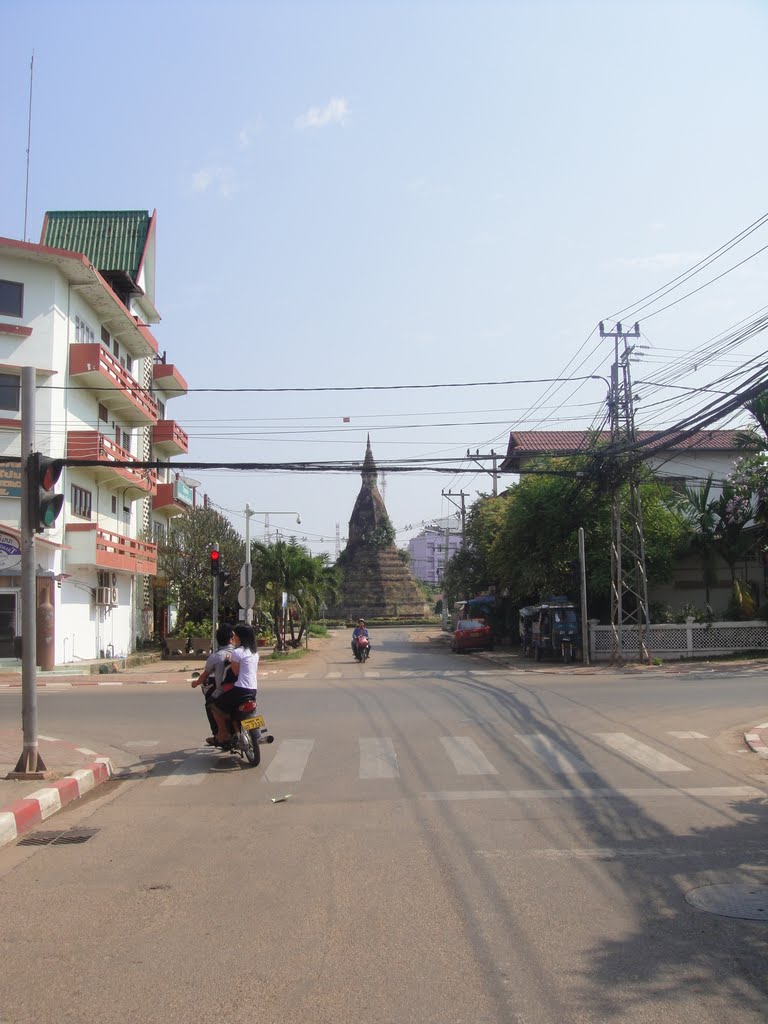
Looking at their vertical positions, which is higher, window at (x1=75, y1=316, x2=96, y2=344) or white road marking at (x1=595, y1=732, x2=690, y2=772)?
window at (x1=75, y1=316, x2=96, y2=344)

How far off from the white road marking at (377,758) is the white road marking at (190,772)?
180cm

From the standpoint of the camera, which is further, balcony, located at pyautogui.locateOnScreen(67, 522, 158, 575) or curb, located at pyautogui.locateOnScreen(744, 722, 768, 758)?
balcony, located at pyautogui.locateOnScreen(67, 522, 158, 575)

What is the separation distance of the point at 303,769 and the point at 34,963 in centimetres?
601

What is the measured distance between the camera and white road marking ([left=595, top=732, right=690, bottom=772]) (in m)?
10.6

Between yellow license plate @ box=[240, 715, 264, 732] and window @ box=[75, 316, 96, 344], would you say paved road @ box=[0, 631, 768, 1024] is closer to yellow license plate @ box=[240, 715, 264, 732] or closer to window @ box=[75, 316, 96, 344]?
yellow license plate @ box=[240, 715, 264, 732]

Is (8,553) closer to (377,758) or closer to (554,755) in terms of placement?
(377,758)

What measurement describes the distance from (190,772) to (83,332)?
2358 cm

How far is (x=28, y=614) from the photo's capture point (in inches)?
398

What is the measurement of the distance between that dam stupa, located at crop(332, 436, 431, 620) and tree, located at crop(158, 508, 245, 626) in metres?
37.4

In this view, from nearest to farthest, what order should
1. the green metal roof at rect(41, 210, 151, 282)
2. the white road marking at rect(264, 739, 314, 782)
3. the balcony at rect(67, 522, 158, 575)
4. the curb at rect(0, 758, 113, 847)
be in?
the curb at rect(0, 758, 113, 847) → the white road marking at rect(264, 739, 314, 782) → the balcony at rect(67, 522, 158, 575) → the green metal roof at rect(41, 210, 151, 282)

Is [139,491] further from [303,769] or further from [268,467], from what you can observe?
[303,769]

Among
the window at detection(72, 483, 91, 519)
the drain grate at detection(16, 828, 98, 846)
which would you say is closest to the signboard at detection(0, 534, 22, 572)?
the drain grate at detection(16, 828, 98, 846)

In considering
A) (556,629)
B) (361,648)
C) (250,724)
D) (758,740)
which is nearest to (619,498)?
(556,629)

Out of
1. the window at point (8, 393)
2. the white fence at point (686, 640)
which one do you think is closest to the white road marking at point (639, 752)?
Answer: the white fence at point (686, 640)
